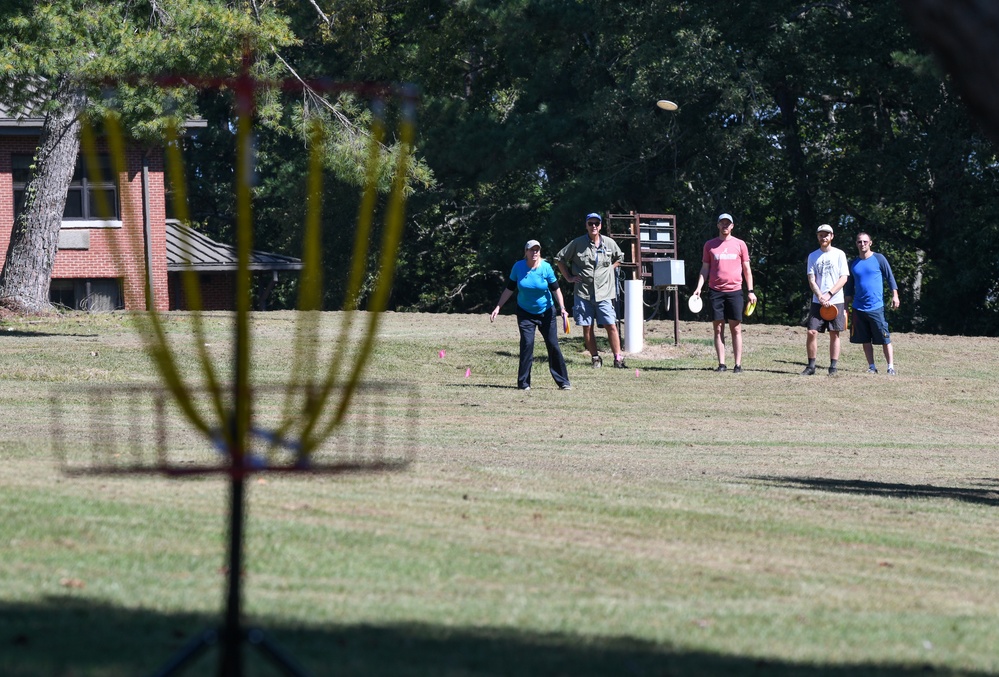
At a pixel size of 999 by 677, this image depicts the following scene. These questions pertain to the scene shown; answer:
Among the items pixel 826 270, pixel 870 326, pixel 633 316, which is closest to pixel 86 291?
pixel 633 316

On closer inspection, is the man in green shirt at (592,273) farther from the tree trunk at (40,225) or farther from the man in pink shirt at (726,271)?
the tree trunk at (40,225)

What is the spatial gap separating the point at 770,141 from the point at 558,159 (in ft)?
20.9

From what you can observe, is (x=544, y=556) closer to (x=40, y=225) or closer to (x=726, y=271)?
(x=726, y=271)

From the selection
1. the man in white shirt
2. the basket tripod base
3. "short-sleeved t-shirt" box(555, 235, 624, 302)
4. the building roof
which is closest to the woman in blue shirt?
"short-sleeved t-shirt" box(555, 235, 624, 302)

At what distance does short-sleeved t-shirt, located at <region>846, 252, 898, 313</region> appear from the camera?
803 inches

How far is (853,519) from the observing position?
33.0 feet

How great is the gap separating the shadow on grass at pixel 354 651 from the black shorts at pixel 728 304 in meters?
14.6

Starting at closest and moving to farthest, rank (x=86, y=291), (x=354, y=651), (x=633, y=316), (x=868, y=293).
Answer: (x=354, y=651) → (x=868, y=293) → (x=633, y=316) → (x=86, y=291)

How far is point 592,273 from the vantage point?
20.3m

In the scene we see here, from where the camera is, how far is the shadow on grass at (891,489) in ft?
37.6

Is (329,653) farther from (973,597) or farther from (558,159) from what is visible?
(558,159)

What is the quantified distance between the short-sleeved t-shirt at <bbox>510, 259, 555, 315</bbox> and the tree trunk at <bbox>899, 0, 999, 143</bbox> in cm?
1431

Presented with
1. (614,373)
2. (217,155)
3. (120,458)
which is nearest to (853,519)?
(120,458)

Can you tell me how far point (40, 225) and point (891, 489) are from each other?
65.4ft
